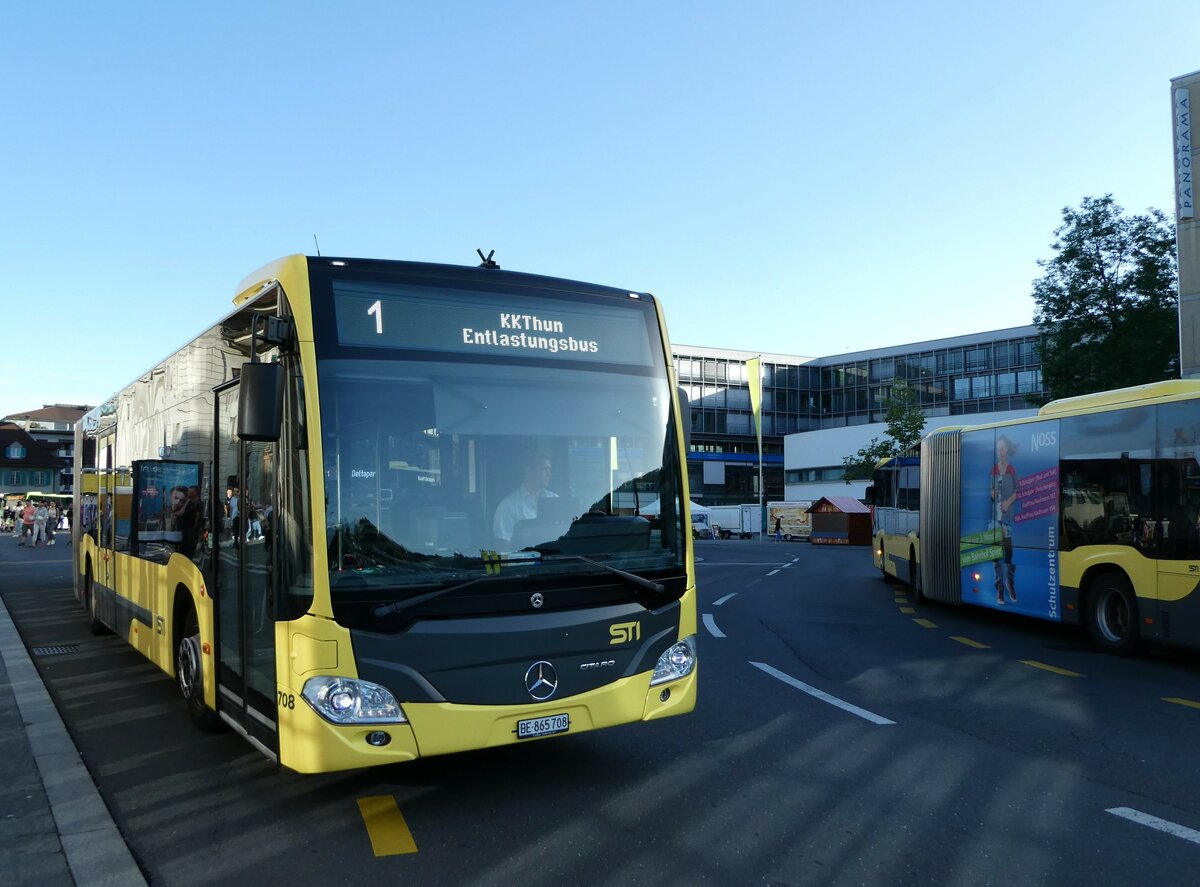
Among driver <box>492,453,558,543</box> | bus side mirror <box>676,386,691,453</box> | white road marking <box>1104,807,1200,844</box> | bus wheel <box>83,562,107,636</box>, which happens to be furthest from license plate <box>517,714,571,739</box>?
bus wheel <box>83,562,107,636</box>

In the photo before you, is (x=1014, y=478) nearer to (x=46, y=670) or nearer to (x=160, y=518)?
(x=160, y=518)

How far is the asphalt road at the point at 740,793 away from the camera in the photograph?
173 inches

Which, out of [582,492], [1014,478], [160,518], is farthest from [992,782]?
[1014,478]

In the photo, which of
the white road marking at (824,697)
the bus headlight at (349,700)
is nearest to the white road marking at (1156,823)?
the white road marking at (824,697)

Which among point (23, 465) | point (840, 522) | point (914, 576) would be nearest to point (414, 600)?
point (914, 576)

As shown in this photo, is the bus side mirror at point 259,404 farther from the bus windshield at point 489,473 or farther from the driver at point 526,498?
the driver at point 526,498

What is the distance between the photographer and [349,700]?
4.73m

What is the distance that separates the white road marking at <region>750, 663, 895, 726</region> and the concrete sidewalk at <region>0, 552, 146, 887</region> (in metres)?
5.08

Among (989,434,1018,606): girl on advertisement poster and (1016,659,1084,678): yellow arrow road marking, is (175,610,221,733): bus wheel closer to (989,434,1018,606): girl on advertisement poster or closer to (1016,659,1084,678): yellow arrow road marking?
(1016,659,1084,678): yellow arrow road marking

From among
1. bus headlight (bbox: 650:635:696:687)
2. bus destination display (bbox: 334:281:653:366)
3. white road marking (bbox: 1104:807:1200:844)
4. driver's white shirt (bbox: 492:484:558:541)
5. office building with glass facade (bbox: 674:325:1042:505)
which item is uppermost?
office building with glass facade (bbox: 674:325:1042:505)

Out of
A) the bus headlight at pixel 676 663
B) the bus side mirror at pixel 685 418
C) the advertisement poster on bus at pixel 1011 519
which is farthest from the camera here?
the advertisement poster on bus at pixel 1011 519

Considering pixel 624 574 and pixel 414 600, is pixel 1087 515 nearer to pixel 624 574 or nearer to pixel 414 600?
pixel 624 574

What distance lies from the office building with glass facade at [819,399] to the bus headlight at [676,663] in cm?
6700

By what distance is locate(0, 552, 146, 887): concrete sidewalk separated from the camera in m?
4.35
